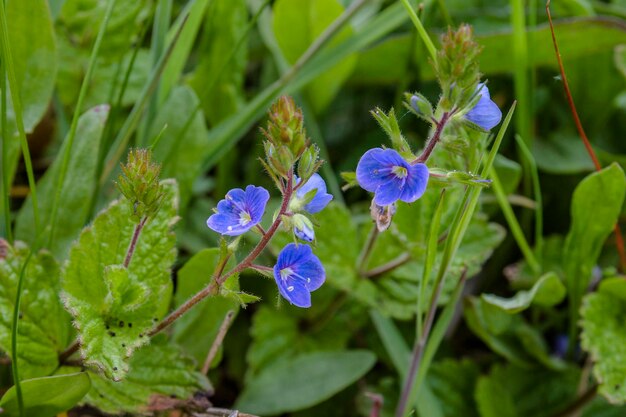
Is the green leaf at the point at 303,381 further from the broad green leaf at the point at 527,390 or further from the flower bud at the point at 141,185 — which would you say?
the flower bud at the point at 141,185

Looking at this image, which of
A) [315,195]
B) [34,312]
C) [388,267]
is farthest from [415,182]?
[34,312]

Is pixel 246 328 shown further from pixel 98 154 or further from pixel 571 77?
pixel 571 77

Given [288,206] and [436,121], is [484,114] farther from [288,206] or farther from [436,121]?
[288,206]

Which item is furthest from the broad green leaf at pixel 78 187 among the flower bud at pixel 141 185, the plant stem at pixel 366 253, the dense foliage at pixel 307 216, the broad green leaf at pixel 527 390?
the broad green leaf at pixel 527 390

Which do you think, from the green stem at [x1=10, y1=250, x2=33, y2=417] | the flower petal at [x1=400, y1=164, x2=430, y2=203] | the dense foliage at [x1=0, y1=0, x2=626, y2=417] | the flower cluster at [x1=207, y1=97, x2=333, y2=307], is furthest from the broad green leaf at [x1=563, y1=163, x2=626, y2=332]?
the green stem at [x1=10, y1=250, x2=33, y2=417]

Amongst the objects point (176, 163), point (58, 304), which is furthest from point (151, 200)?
point (176, 163)
